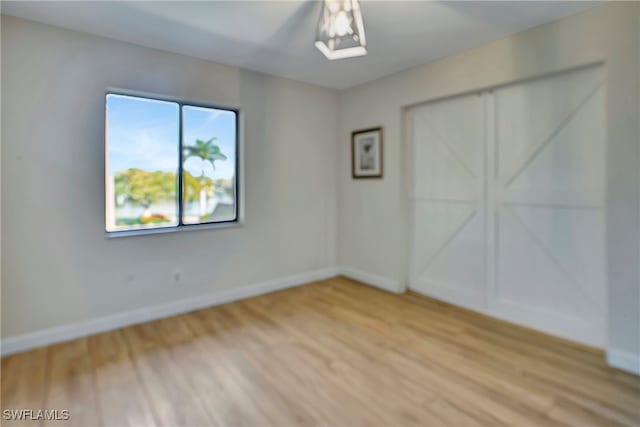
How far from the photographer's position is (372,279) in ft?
13.5

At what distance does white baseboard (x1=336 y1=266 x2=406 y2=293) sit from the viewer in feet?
12.6

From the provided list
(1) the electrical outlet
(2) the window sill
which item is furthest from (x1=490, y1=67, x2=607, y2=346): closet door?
(1) the electrical outlet

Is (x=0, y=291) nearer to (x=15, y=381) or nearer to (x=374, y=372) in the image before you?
(x=15, y=381)

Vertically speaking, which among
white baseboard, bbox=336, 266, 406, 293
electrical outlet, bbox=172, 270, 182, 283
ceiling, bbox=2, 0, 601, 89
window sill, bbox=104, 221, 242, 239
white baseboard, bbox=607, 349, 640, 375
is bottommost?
white baseboard, bbox=607, 349, 640, 375

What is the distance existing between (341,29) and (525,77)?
5.51 ft

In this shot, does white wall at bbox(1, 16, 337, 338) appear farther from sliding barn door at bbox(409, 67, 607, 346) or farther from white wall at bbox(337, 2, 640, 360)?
sliding barn door at bbox(409, 67, 607, 346)

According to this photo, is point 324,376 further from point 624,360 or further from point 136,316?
point 624,360

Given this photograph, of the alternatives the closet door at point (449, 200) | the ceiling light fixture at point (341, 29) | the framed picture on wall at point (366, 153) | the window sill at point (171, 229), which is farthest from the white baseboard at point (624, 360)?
the window sill at point (171, 229)

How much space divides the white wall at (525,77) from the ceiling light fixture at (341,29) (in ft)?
4.76

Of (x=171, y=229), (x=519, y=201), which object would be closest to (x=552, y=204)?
(x=519, y=201)

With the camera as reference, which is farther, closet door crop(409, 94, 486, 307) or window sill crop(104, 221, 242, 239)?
closet door crop(409, 94, 486, 307)

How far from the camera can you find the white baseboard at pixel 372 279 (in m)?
3.83

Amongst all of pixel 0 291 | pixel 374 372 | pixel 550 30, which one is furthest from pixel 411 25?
pixel 0 291

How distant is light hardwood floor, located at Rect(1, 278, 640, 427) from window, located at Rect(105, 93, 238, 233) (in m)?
1.04
